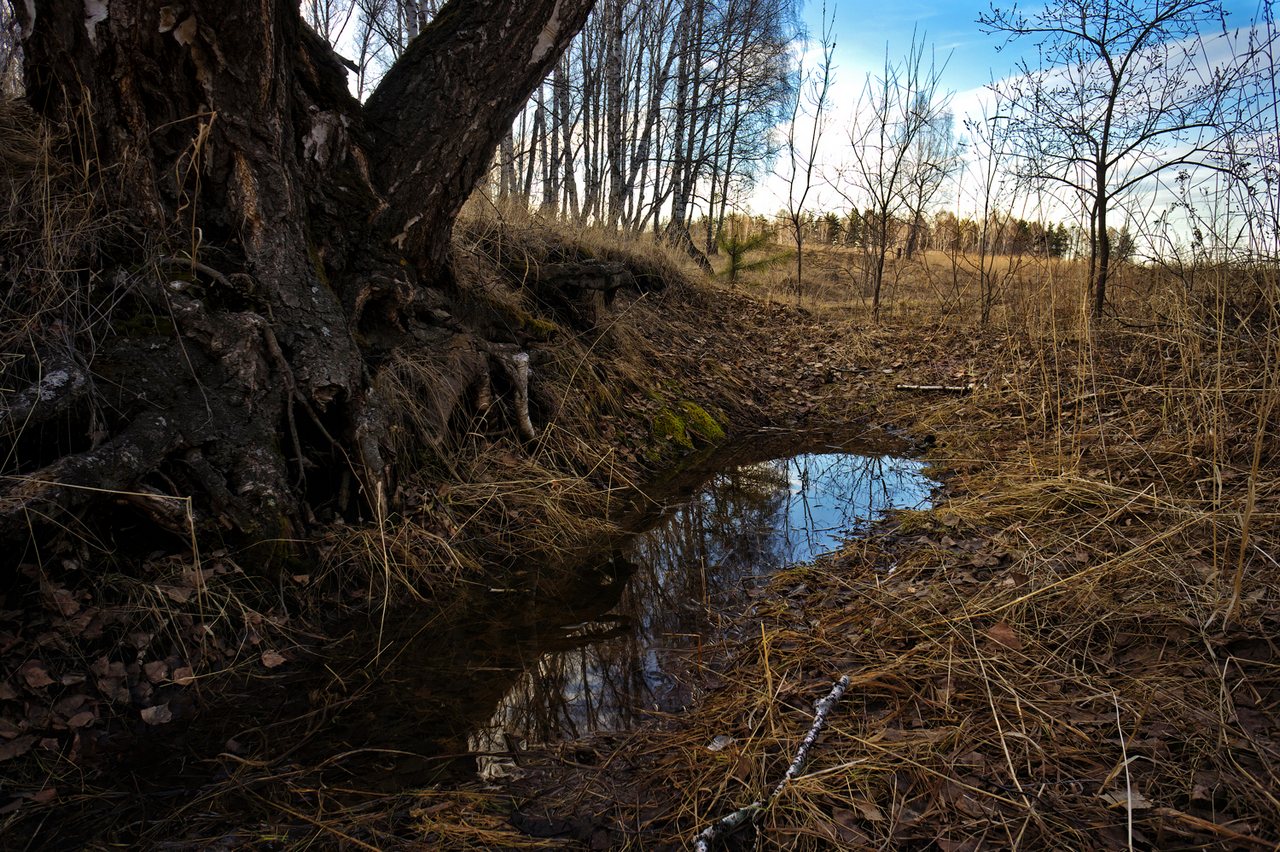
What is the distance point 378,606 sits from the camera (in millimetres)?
3152

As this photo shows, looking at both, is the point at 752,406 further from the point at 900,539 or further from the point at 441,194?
the point at 441,194

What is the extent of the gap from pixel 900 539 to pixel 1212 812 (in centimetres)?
228

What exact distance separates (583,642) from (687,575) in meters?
0.89

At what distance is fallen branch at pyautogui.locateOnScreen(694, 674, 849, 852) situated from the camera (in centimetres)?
171

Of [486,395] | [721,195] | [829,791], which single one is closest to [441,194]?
[486,395]

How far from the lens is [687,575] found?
12.2 ft

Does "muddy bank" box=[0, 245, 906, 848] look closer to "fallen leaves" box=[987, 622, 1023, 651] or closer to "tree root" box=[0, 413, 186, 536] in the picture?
"tree root" box=[0, 413, 186, 536]

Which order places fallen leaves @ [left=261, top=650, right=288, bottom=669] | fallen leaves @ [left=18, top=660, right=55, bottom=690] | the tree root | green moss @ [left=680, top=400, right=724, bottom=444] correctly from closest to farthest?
fallen leaves @ [left=18, top=660, right=55, bottom=690] < the tree root < fallen leaves @ [left=261, top=650, right=288, bottom=669] < green moss @ [left=680, top=400, right=724, bottom=444]

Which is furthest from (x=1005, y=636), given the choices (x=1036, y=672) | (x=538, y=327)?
(x=538, y=327)

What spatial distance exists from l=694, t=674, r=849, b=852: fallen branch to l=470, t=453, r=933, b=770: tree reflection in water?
0.59 metres

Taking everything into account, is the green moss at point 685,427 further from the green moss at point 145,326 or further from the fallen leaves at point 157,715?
the fallen leaves at point 157,715

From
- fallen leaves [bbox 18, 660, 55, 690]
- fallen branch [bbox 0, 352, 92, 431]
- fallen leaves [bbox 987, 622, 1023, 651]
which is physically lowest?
fallen leaves [bbox 18, 660, 55, 690]

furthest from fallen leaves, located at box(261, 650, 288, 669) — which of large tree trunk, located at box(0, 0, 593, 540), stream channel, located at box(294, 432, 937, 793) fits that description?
large tree trunk, located at box(0, 0, 593, 540)

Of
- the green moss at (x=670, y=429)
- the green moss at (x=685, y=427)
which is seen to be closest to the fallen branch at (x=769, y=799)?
the green moss at (x=685, y=427)
